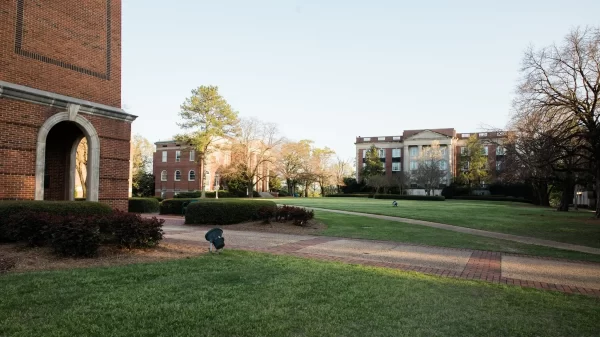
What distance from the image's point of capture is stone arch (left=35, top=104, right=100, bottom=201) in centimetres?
1055

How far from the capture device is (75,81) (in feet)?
38.9

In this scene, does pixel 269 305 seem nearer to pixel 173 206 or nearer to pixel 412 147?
pixel 173 206

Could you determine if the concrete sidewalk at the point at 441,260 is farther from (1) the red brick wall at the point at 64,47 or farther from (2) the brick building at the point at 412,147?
(2) the brick building at the point at 412,147

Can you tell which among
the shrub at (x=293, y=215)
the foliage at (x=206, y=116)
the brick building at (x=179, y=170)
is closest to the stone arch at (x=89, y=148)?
the shrub at (x=293, y=215)

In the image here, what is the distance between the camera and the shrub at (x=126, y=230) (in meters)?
8.23

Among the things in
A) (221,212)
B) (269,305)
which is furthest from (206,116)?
(269,305)

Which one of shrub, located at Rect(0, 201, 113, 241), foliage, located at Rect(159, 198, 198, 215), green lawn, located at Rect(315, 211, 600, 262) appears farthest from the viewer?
foliage, located at Rect(159, 198, 198, 215)

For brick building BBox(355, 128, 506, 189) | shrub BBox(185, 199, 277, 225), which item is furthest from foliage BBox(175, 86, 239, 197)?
brick building BBox(355, 128, 506, 189)

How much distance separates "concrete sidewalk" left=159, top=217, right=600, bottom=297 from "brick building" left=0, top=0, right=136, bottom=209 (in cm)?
362

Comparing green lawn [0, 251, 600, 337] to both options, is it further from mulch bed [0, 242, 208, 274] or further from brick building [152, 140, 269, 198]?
brick building [152, 140, 269, 198]

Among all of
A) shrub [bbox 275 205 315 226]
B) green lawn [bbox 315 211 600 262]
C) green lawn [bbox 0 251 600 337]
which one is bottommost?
green lawn [bbox 315 211 600 262]

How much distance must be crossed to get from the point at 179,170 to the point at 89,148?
5524cm

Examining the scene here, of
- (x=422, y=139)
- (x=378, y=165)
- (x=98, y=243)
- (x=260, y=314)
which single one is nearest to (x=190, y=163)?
(x=378, y=165)

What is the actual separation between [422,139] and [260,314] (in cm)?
8518
